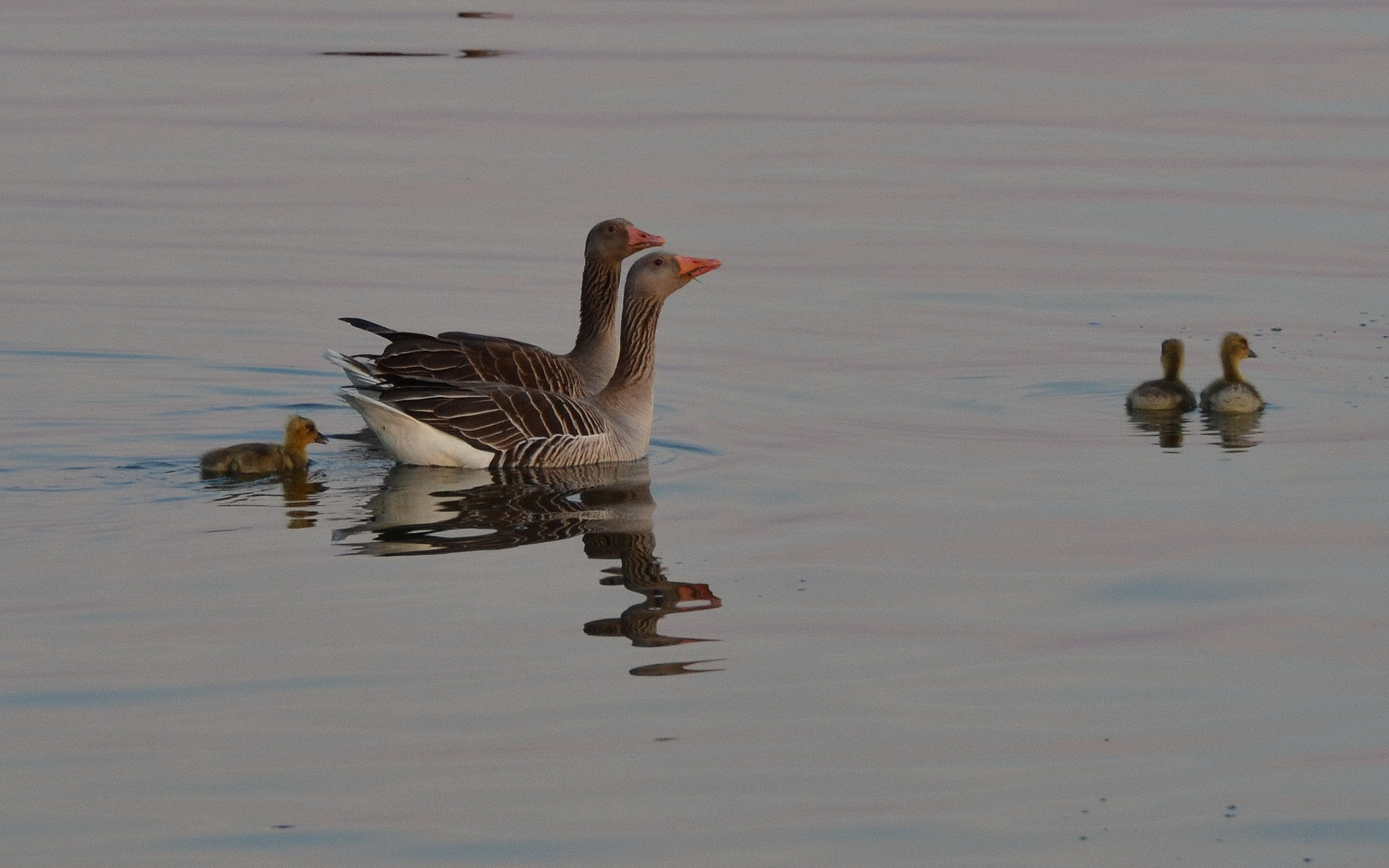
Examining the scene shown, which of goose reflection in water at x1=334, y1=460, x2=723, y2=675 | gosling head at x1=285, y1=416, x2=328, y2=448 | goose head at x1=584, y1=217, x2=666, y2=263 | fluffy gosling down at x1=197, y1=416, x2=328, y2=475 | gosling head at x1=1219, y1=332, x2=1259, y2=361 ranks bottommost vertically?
goose reflection in water at x1=334, y1=460, x2=723, y2=675

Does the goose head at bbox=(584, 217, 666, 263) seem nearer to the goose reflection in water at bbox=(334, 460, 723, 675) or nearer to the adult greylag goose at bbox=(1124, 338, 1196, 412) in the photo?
the goose reflection in water at bbox=(334, 460, 723, 675)

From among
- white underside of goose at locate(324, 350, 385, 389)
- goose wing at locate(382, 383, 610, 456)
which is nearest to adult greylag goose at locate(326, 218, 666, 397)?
white underside of goose at locate(324, 350, 385, 389)

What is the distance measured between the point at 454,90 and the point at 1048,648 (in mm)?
20684

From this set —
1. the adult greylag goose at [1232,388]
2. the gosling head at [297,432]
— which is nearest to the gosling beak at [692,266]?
the gosling head at [297,432]

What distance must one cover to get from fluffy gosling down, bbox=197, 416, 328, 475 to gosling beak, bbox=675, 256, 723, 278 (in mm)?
2659

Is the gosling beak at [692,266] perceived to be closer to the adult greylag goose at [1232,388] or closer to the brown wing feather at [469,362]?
the brown wing feather at [469,362]

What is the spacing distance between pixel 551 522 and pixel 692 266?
2943 mm

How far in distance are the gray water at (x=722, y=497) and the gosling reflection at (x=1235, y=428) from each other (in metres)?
0.08

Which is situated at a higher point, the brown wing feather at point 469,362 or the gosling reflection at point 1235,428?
the brown wing feather at point 469,362

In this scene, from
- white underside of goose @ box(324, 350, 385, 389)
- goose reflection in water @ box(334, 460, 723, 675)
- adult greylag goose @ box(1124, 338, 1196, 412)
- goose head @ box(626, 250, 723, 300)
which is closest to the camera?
goose reflection in water @ box(334, 460, 723, 675)

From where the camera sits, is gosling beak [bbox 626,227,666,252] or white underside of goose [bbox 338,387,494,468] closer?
white underside of goose [bbox 338,387,494,468]

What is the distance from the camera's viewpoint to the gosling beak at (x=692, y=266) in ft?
46.7

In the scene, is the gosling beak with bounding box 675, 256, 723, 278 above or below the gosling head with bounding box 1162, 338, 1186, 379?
above

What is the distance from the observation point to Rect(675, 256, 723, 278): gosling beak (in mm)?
14242
